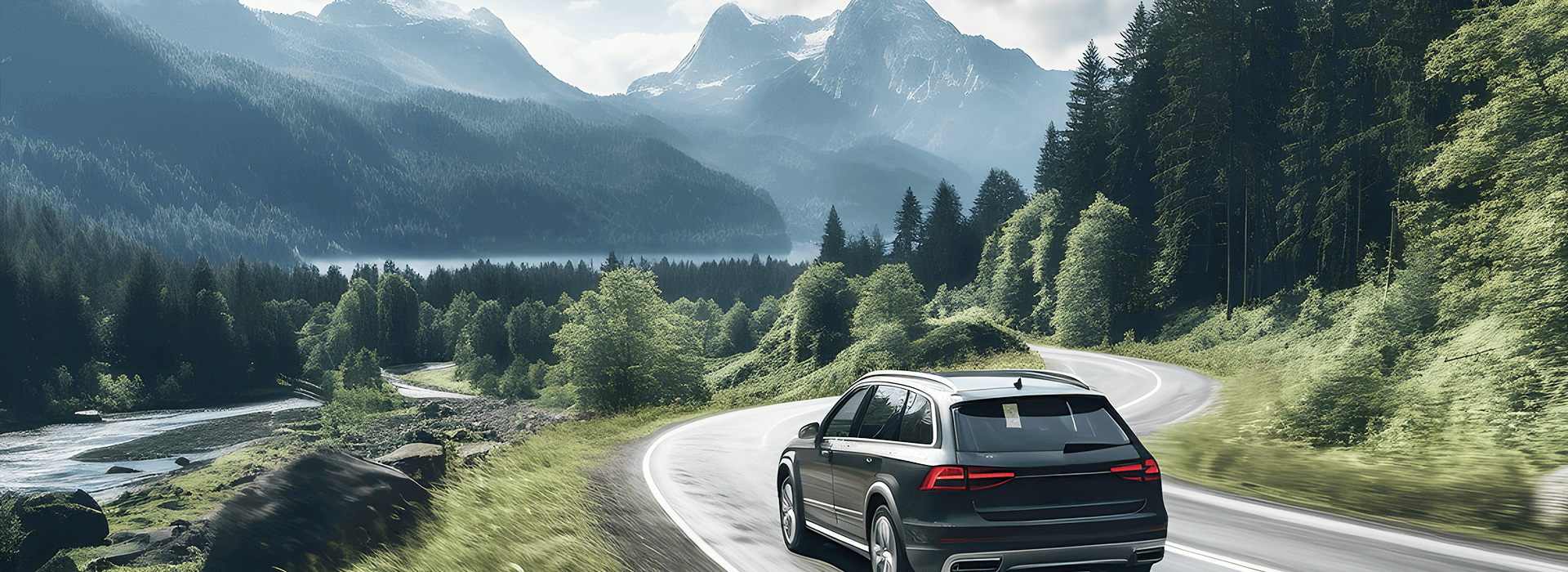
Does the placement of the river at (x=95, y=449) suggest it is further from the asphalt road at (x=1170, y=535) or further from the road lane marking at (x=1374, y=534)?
the road lane marking at (x=1374, y=534)

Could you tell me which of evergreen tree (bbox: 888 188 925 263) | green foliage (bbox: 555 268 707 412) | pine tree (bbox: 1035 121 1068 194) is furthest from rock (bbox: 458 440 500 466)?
evergreen tree (bbox: 888 188 925 263)

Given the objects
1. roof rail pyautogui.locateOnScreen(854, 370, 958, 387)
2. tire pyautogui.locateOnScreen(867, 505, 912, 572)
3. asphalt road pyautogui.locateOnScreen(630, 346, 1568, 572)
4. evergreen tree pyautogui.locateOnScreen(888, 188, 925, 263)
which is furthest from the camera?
evergreen tree pyautogui.locateOnScreen(888, 188, 925, 263)

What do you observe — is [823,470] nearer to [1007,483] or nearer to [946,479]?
[946,479]

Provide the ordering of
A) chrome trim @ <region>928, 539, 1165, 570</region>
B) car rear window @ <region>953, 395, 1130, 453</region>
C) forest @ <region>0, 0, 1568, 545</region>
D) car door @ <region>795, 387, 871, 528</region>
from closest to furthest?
chrome trim @ <region>928, 539, 1165, 570</region> → car rear window @ <region>953, 395, 1130, 453</region> → car door @ <region>795, 387, 871, 528</region> → forest @ <region>0, 0, 1568, 545</region>

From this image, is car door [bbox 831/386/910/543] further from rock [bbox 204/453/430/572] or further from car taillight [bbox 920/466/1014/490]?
rock [bbox 204/453/430/572]

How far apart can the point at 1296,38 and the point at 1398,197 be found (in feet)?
51.7

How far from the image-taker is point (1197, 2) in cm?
4441

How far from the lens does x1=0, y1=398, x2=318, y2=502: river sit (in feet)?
185

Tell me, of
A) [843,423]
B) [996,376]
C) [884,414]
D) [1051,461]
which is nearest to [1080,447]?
[1051,461]

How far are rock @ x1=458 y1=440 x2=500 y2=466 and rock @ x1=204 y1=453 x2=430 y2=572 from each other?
552cm

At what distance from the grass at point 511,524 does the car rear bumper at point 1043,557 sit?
321 centimetres

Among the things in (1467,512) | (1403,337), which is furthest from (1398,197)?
(1467,512)

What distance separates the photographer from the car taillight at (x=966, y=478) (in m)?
5.32

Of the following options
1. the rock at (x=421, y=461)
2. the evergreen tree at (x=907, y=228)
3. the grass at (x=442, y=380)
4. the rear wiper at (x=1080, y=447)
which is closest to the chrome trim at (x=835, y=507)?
the rear wiper at (x=1080, y=447)
